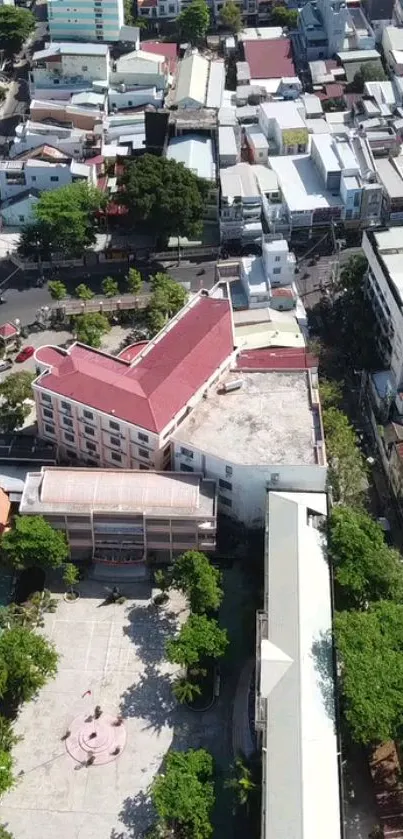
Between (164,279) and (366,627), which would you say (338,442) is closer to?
(366,627)

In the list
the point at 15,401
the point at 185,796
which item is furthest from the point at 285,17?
the point at 185,796

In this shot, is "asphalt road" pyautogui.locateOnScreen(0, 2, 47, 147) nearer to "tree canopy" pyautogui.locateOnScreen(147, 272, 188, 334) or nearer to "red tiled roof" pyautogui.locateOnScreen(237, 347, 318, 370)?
"tree canopy" pyautogui.locateOnScreen(147, 272, 188, 334)

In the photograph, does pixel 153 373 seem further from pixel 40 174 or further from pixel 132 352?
pixel 40 174

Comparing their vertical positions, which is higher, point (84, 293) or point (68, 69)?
point (68, 69)

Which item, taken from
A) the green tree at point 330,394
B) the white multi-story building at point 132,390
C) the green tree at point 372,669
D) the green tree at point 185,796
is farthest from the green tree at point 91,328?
the green tree at point 185,796

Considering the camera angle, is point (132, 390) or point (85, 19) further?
point (85, 19)

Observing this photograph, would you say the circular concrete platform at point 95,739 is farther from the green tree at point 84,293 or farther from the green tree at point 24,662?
the green tree at point 84,293

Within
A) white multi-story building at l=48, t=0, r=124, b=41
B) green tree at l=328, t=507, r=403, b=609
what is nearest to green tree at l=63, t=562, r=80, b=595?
green tree at l=328, t=507, r=403, b=609
